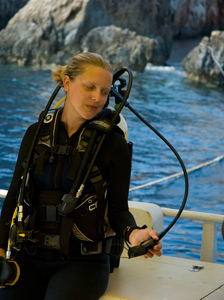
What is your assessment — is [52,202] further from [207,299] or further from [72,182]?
[207,299]

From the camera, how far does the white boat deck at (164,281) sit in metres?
1.32

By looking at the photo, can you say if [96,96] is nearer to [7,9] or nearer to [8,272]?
[8,272]

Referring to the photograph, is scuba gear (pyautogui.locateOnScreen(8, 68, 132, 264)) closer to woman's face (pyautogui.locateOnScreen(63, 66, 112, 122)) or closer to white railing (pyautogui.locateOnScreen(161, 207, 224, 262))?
woman's face (pyautogui.locateOnScreen(63, 66, 112, 122))

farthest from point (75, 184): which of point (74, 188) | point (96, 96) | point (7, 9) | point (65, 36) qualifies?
point (7, 9)

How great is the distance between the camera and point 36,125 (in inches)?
52.9

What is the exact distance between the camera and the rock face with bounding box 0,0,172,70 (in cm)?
2147

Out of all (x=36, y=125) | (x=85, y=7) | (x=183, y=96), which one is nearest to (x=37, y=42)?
(x=85, y=7)

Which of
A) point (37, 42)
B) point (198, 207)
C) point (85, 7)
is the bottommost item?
point (198, 207)

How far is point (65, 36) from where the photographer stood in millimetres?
22484

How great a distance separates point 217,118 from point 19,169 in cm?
1564

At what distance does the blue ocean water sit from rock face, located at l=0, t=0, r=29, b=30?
3977 millimetres

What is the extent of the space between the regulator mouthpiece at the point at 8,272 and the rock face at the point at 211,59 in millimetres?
18888

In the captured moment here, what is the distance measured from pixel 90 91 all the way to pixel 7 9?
24266 mm

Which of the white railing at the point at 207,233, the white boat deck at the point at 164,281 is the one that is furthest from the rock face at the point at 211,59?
the white boat deck at the point at 164,281
